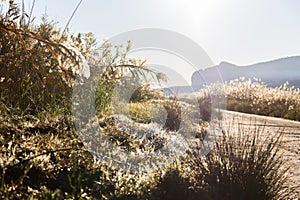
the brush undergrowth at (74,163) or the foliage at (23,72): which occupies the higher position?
the foliage at (23,72)

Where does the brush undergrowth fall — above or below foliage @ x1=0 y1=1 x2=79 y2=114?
below

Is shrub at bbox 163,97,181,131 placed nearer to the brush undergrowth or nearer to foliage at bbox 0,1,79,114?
the brush undergrowth

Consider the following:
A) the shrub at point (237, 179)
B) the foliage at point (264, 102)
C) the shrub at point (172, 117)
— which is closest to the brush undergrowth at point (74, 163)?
the shrub at point (237, 179)

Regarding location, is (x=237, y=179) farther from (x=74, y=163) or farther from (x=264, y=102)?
(x=264, y=102)

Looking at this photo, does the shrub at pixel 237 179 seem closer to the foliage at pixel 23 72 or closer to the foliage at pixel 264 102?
the foliage at pixel 23 72

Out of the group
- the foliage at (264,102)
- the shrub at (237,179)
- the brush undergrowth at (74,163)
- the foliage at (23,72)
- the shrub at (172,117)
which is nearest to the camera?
the brush undergrowth at (74,163)

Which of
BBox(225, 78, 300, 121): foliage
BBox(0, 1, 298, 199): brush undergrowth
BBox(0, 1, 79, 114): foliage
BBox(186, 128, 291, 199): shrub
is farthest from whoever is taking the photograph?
BBox(225, 78, 300, 121): foliage

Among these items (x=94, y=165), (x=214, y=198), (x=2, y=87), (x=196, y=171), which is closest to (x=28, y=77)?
(x=2, y=87)

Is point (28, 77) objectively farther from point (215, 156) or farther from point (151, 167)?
point (215, 156)

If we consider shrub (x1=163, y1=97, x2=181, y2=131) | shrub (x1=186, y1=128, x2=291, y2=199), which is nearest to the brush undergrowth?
shrub (x1=186, y1=128, x2=291, y2=199)

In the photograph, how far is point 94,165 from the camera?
7.96 ft

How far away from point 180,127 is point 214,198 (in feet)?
9.64

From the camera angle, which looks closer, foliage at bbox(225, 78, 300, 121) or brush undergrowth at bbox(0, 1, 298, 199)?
brush undergrowth at bbox(0, 1, 298, 199)

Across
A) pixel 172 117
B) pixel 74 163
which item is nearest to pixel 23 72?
pixel 74 163
